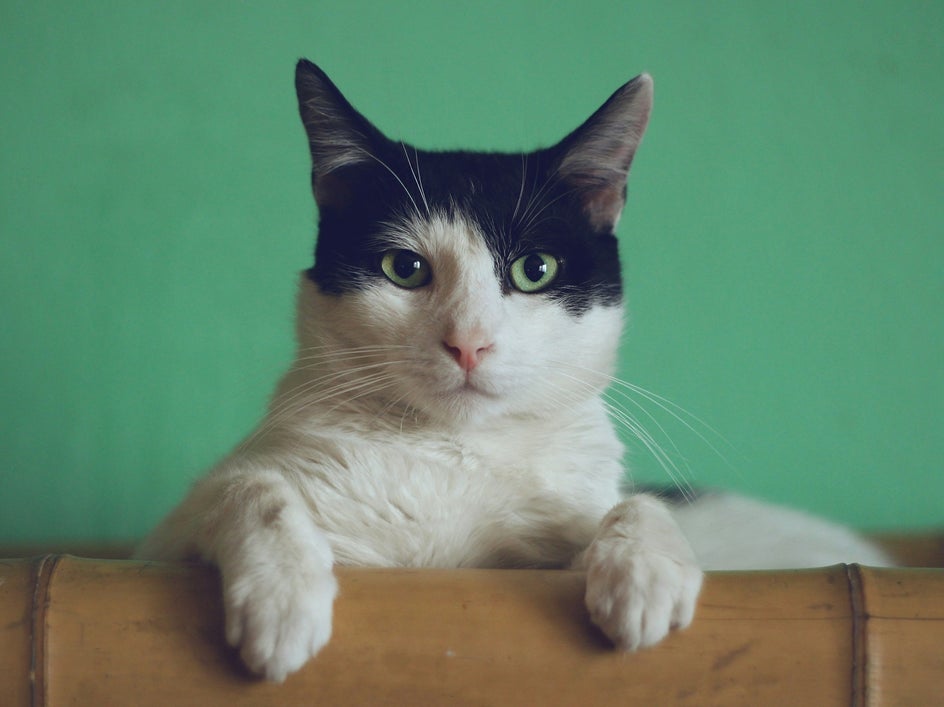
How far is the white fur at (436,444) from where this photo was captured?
1.19m

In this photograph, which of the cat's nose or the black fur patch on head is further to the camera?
the black fur patch on head

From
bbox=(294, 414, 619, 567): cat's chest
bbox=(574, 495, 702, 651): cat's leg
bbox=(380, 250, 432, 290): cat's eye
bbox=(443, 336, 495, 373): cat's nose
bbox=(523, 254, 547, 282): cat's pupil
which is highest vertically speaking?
bbox=(523, 254, 547, 282): cat's pupil

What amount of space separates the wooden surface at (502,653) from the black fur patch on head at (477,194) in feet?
1.82

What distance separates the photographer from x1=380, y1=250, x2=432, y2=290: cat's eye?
1.34 metres

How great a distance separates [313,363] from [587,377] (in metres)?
0.43

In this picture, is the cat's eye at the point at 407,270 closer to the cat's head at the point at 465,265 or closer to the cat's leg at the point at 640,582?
the cat's head at the point at 465,265

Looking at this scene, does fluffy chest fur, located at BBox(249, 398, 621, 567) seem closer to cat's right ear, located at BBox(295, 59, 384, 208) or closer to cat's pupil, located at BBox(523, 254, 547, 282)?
cat's pupil, located at BBox(523, 254, 547, 282)

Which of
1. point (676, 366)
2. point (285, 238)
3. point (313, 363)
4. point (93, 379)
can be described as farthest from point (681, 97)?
point (93, 379)

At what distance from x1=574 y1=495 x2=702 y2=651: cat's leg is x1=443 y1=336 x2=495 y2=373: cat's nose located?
0.28 m

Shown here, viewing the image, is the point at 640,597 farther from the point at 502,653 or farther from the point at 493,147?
the point at 493,147

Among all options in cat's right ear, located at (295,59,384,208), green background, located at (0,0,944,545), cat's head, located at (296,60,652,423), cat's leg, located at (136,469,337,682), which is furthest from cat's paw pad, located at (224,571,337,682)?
green background, located at (0,0,944,545)

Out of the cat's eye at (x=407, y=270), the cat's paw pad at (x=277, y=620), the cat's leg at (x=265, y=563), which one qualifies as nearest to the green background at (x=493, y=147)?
the cat's eye at (x=407, y=270)

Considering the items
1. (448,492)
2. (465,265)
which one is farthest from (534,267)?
(448,492)

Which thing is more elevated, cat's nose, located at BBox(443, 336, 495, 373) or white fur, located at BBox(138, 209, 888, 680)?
cat's nose, located at BBox(443, 336, 495, 373)
